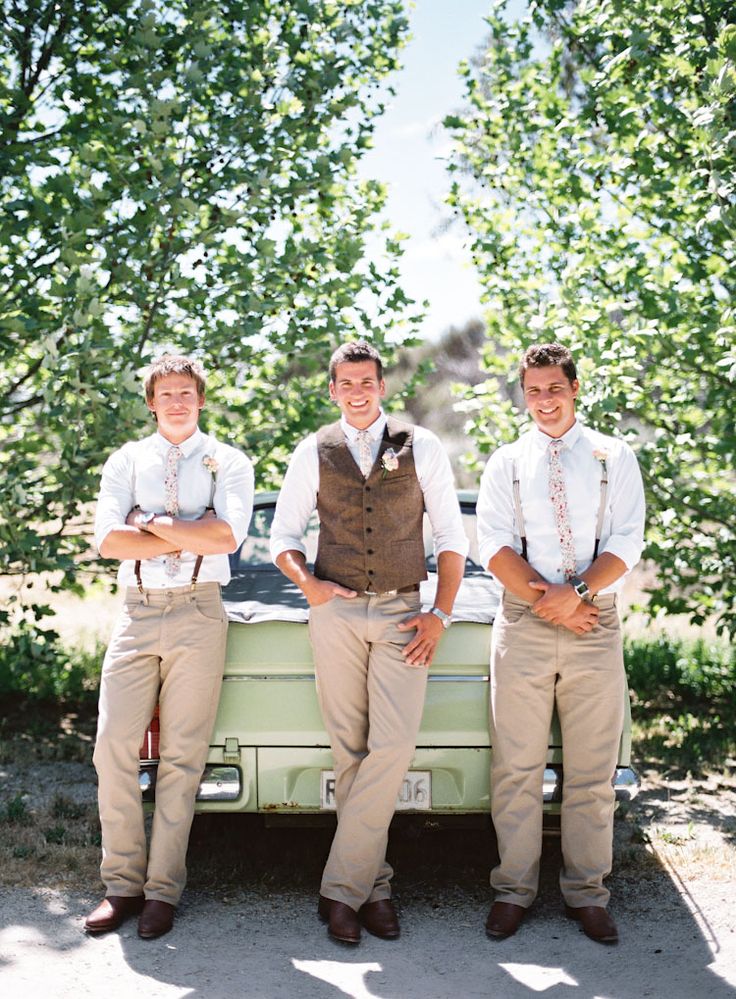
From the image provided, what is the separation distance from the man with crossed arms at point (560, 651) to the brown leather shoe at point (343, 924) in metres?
0.52

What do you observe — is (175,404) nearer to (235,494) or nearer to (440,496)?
(235,494)

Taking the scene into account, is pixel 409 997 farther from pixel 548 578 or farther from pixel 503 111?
pixel 503 111

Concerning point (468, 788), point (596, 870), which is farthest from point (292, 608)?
point (596, 870)

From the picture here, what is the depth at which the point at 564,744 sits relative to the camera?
4148 mm

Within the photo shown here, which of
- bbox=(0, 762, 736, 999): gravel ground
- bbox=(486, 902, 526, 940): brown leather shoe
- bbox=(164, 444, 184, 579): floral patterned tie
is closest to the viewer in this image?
bbox=(0, 762, 736, 999): gravel ground

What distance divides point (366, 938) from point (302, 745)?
0.75m

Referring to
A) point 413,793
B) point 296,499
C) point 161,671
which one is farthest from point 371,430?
point 413,793

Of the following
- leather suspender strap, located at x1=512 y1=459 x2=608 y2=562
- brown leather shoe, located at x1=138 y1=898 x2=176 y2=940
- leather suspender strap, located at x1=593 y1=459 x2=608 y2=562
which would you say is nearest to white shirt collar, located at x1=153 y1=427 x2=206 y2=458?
leather suspender strap, located at x1=512 y1=459 x2=608 y2=562

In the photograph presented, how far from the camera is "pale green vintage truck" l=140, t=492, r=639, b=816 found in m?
4.20

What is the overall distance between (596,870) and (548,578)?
1121 mm

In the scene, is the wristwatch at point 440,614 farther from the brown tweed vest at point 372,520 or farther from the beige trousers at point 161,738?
the beige trousers at point 161,738

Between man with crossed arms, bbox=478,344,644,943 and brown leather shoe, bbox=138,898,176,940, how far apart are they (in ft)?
3.95

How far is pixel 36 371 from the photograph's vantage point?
291 inches

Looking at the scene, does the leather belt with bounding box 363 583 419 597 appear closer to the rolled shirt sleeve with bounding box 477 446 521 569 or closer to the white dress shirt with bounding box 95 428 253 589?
the rolled shirt sleeve with bounding box 477 446 521 569
